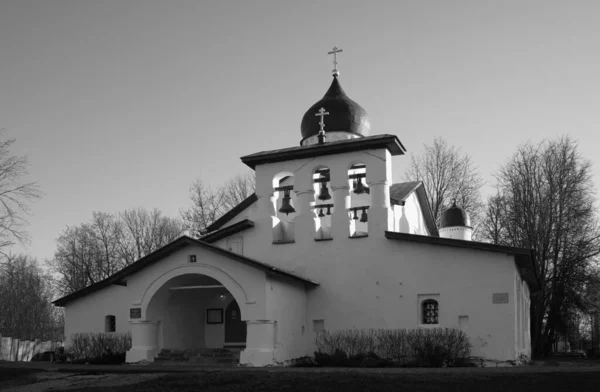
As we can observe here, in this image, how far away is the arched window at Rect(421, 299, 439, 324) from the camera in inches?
815

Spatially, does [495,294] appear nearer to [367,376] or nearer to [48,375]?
[367,376]

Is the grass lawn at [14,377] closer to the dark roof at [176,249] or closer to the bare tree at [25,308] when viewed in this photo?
the dark roof at [176,249]

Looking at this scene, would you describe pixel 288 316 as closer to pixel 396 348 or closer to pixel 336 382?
pixel 396 348

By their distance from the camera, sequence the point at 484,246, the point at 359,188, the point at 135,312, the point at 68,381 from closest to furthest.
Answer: the point at 68,381 < the point at 484,246 < the point at 135,312 < the point at 359,188

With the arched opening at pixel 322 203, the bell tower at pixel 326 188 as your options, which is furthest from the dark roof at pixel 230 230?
the arched opening at pixel 322 203

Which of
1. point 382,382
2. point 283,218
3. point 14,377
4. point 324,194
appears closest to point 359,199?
point 324,194

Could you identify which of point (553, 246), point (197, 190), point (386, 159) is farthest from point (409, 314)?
point (197, 190)

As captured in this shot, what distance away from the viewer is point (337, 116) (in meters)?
26.6

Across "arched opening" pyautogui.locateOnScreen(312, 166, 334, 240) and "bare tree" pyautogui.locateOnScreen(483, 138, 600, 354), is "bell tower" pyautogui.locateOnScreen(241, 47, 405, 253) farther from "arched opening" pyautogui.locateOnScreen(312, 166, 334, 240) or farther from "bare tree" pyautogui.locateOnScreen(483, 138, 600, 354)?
"bare tree" pyautogui.locateOnScreen(483, 138, 600, 354)

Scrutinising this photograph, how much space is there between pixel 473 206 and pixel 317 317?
21130mm

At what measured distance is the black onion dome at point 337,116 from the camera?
26516mm

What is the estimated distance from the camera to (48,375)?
55.8 feet

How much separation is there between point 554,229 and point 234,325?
706 inches

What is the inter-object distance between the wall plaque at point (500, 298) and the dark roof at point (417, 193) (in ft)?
21.2
